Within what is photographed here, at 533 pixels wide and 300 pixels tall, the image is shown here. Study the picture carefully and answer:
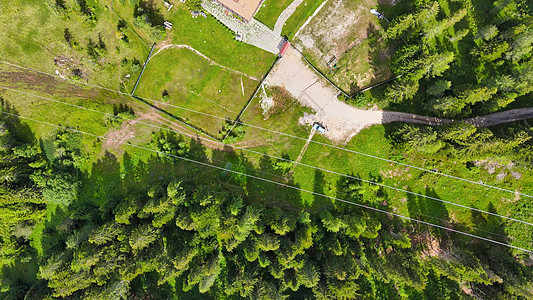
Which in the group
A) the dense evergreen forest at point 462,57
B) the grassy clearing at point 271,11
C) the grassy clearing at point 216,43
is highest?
the dense evergreen forest at point 462,57

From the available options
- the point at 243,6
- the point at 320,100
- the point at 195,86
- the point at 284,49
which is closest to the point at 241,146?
the point at 195,86

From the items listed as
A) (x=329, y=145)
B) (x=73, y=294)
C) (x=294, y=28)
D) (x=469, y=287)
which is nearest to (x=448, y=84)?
(x=329, y=145)

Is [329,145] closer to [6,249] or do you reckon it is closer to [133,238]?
[133,238]

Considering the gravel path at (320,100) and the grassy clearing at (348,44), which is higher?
the grassy clearing at (348,44)

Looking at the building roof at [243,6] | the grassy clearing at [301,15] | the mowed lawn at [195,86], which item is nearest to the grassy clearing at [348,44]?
the grassy clearing at [301,15]

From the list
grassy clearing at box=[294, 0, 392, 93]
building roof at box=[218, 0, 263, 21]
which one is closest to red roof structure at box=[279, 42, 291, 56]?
grassy clearing at box=[294, 0, 392, 93]

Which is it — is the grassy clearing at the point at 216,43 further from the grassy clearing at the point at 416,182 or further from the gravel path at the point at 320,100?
the grassy clearing at the point at 416,182

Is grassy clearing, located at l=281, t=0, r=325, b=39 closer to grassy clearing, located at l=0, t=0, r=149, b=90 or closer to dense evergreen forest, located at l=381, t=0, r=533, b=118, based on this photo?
dense evergreen forest, located at l=381, t=0, r=533, b=118
